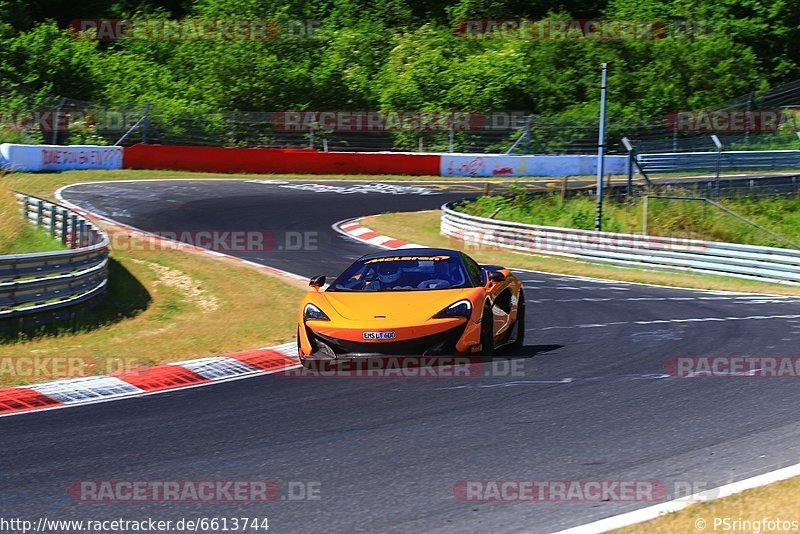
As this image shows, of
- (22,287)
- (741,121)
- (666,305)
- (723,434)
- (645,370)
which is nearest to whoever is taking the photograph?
(723,434)

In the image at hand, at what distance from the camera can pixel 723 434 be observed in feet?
23.6

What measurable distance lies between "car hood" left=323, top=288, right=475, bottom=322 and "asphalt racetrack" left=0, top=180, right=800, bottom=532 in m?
0.64

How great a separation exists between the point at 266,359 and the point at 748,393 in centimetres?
515

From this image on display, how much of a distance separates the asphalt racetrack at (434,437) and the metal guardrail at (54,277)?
4508mm

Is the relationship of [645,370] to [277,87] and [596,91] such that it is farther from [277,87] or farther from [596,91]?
[596,91]

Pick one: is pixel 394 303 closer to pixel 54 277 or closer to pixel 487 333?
pixel 487 333

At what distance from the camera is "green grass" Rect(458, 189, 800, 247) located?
27219 millimetres

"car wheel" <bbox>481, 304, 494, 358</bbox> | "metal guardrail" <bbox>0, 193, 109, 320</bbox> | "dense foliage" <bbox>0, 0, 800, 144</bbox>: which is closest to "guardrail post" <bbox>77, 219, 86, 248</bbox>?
"metal guardrail" <bbox>0, 193, 109, 320</bbox>

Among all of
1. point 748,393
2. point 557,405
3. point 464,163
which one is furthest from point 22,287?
point 464,163

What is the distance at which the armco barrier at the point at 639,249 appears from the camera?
21.1 m

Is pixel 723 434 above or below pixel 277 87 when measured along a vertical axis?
below

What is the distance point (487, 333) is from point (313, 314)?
1.69m

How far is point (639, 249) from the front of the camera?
22.9 m

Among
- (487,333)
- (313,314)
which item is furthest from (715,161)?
(313,314)
